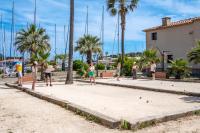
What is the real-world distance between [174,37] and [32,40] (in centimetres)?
1774

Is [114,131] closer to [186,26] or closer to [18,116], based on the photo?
[18,116]

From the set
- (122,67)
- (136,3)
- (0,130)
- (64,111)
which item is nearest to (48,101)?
(64,111)

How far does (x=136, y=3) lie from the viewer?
134 ft

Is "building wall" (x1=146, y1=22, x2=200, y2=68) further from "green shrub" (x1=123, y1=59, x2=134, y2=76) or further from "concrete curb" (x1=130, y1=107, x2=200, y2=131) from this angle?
"concrete curb" (x1=130, y1=107, x2=200, y2=131)

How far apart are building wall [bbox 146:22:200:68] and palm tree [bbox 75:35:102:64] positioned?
13.1m

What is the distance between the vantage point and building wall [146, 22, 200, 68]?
38469mm

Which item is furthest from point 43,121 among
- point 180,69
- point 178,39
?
point 178,39

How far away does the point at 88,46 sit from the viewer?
56.0 m

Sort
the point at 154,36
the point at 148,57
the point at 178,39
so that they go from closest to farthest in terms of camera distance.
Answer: the point at 148,57, the point at 178,39, the point at 154,36

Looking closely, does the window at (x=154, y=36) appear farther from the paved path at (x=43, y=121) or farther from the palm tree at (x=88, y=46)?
the paved path at (x=43, y=121)

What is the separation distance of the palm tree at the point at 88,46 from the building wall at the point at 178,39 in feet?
43.0

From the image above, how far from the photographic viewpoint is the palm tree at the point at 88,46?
5588 centimetres

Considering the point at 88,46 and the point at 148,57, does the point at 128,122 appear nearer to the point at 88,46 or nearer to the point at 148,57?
the point at 148,57

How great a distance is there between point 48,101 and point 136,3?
96.3ft
